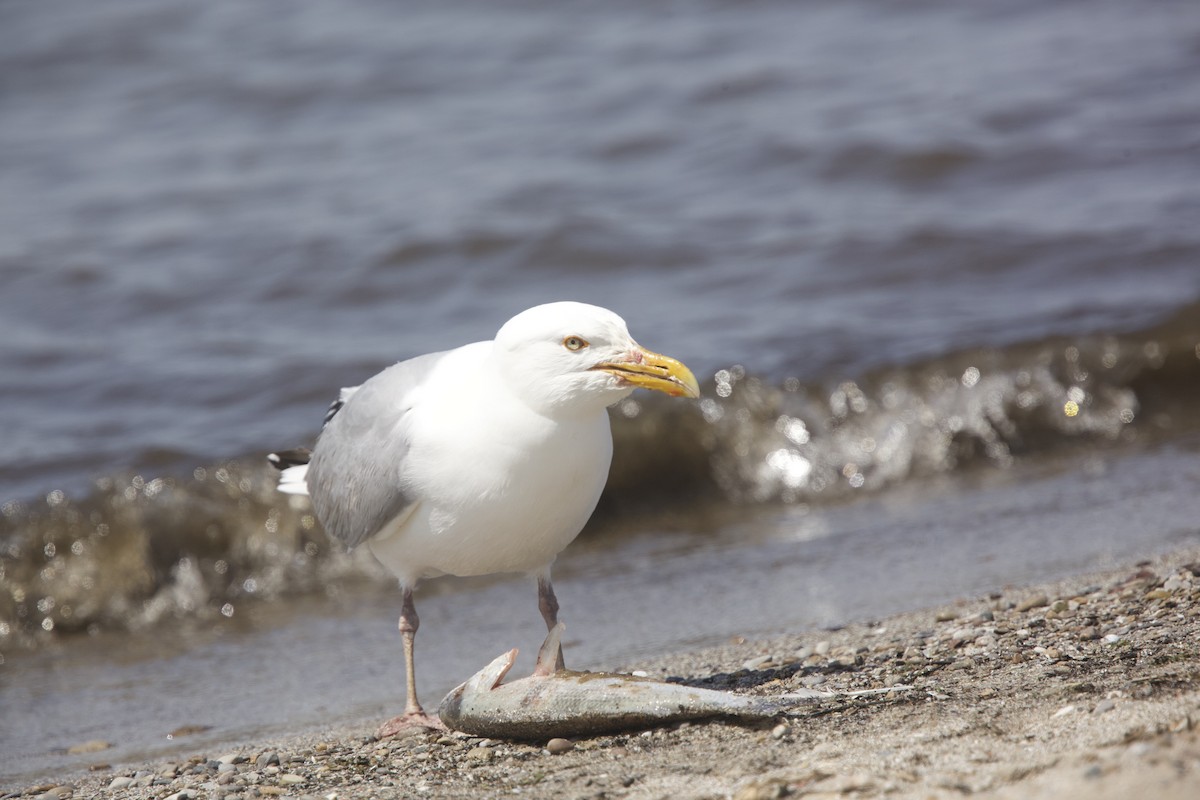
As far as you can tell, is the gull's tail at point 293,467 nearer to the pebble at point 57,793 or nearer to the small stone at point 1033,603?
the pebble at point 57,793

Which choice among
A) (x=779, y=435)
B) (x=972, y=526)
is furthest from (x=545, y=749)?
(x=779, y=435)

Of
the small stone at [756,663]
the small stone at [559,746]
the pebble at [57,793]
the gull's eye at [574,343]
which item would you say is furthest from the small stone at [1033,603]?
the pebble at [57,793]

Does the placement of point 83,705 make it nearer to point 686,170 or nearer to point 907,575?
point 907,575

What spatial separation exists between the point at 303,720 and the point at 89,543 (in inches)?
129

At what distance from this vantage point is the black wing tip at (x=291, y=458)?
6.22 m

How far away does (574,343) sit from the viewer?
174 inches

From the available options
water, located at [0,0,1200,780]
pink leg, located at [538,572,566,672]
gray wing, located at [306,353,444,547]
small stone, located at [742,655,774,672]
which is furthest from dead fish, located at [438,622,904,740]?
water, located at [0,0,1200,780]

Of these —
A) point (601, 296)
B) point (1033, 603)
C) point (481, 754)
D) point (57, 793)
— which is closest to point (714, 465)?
point (601, 296)

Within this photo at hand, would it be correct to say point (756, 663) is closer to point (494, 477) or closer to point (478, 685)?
point (478, 685)

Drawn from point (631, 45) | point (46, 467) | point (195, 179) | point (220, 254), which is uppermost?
point (631, 45)

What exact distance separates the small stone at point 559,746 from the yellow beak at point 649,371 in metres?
1.16

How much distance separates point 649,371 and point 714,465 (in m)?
4.70

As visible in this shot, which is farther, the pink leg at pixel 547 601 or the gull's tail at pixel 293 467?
the gull's tail at pixel 293 467

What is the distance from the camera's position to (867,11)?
645 inches
